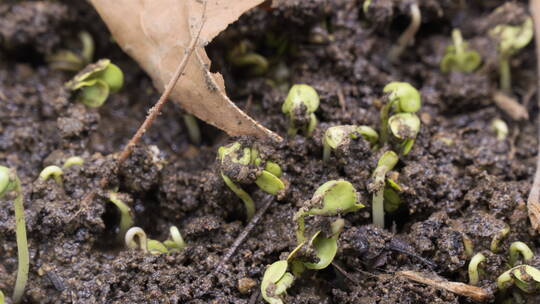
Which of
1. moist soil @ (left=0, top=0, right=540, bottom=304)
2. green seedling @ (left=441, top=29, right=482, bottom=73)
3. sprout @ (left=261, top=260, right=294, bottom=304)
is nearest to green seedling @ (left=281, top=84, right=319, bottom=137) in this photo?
moist soil @ (left=0, top=0, right=540, bottom=304)

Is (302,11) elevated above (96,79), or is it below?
above

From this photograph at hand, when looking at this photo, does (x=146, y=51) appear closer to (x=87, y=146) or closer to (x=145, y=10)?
(x=145, y=10)

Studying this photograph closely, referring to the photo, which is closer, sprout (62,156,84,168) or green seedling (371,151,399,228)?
green seedling (371,151,399,228)

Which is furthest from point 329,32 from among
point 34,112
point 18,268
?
point 18,268

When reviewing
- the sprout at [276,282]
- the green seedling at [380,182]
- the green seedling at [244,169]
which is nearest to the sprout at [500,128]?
the green seedling at [380,182]

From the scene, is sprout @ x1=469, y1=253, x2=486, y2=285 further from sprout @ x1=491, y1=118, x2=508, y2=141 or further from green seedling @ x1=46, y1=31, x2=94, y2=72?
green seedling @ x1=46, y1=31, x2=94, y2=72
